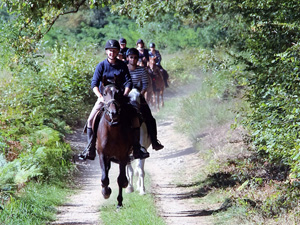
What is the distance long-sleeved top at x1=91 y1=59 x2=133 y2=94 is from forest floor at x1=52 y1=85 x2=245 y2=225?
2.58 metres

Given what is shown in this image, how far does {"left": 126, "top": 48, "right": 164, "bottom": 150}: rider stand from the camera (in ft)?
36.8

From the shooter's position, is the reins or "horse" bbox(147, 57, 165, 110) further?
"horse" bbox(147, 57, 165, 110)

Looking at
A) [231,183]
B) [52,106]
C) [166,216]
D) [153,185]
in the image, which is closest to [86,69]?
[52,106]

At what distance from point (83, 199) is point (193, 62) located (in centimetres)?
2138

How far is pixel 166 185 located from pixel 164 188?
36 cm

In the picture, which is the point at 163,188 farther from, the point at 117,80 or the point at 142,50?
the point at 142,50

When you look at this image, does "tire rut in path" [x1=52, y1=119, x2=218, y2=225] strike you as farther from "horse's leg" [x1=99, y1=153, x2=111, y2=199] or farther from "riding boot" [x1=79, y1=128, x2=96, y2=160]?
"riding boot" [x1=79, y1=128, x2=96, y2=160]

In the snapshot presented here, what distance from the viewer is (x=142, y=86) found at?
1253 cm

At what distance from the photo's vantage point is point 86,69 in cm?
2014

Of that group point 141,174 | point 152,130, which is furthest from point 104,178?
point 152,130

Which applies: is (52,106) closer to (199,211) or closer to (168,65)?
(199,211)

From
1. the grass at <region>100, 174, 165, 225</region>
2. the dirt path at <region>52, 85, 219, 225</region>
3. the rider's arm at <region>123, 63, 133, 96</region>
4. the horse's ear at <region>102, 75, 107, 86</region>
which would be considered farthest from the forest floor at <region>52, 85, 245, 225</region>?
the horse's ear at <region>102, 75, 107, 86</region>

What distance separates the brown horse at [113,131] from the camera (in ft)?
29.6

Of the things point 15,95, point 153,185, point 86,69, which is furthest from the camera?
point 86,69
